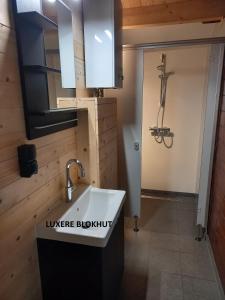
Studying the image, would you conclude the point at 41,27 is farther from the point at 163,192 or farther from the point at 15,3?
the point at 163,192

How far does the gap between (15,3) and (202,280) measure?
2331 mm

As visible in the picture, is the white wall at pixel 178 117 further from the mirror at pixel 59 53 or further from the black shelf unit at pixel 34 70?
the black shelf unit at pixel 34 70

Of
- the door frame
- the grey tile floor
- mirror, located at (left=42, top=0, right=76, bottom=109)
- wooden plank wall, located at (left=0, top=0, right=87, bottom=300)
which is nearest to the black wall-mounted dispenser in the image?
wooden plank wall, located at (left=0, top=0, right=87, bottom=300)

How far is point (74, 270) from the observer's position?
1.20m

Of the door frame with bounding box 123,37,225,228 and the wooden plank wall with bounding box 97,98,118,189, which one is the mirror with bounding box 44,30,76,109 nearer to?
the wooden plank wall with bounding box 97,98,118,189

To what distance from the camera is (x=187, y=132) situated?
3035mm

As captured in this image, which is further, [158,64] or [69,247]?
[158,64]

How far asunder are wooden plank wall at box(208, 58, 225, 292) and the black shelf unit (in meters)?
1.48

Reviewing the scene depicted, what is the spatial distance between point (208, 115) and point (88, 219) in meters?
1.47

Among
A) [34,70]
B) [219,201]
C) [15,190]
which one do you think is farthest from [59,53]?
[219,201]

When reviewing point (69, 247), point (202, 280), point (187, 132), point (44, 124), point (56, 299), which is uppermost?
point (44, 124)

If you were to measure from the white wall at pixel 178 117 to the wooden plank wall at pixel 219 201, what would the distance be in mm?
766

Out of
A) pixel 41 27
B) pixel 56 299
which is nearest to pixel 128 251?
pixel 56 299

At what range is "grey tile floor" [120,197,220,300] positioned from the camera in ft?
5.65
